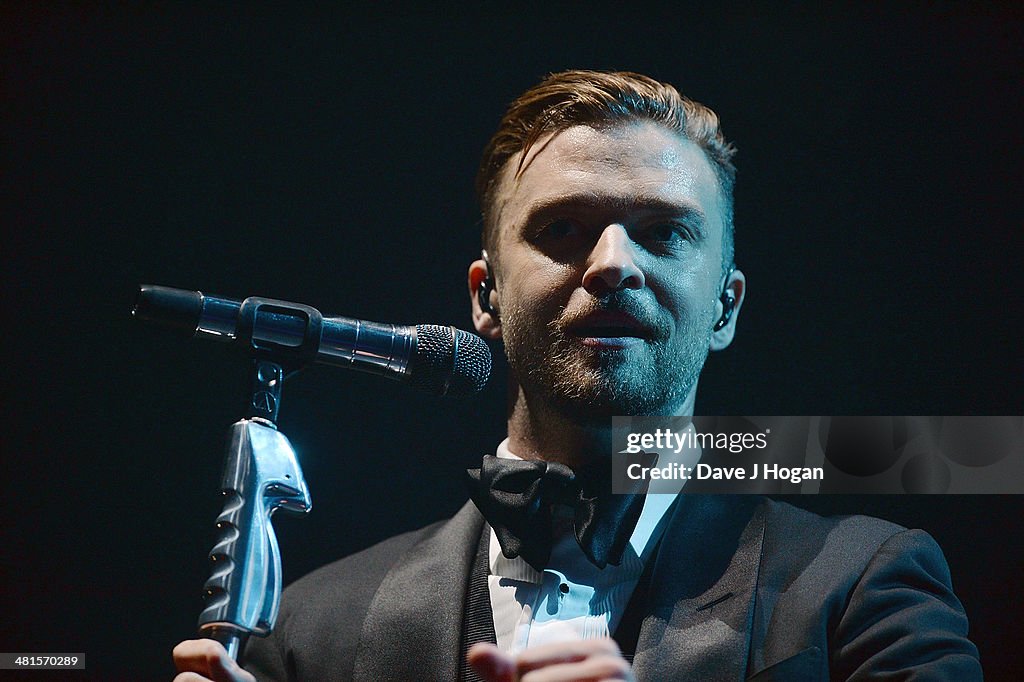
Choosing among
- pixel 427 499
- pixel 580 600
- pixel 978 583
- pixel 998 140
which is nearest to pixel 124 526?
pixel 427 499

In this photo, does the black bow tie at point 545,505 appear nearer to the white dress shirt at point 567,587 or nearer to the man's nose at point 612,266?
the white dress shirt at point 567,587

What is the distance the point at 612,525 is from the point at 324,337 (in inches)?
24.1

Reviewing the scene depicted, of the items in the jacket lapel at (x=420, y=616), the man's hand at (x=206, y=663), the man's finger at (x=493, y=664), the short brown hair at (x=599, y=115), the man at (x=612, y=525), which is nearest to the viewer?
the man's finger at (x=493, y=664)

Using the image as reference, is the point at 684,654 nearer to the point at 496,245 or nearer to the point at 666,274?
the point at 666,274

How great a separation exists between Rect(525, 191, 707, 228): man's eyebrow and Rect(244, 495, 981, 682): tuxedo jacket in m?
0.53

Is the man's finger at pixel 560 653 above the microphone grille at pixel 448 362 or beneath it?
beneath

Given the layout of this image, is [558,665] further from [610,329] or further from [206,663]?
[610,329]

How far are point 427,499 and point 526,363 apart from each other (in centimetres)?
60

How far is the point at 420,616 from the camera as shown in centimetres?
189

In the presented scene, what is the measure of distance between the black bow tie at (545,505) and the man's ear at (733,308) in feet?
0.99

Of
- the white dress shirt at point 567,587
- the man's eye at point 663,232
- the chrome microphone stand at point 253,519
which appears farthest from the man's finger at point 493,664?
the man's eye at point 663,232

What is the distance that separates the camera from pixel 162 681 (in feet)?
7.32

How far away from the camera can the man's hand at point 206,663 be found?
1.41 m

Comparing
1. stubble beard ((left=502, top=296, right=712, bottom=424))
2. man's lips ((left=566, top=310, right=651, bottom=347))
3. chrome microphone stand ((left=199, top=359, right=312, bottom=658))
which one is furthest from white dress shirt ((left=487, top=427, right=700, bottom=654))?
chrome microphone stand ((left=199, top=359, right=312, bottom=658))
